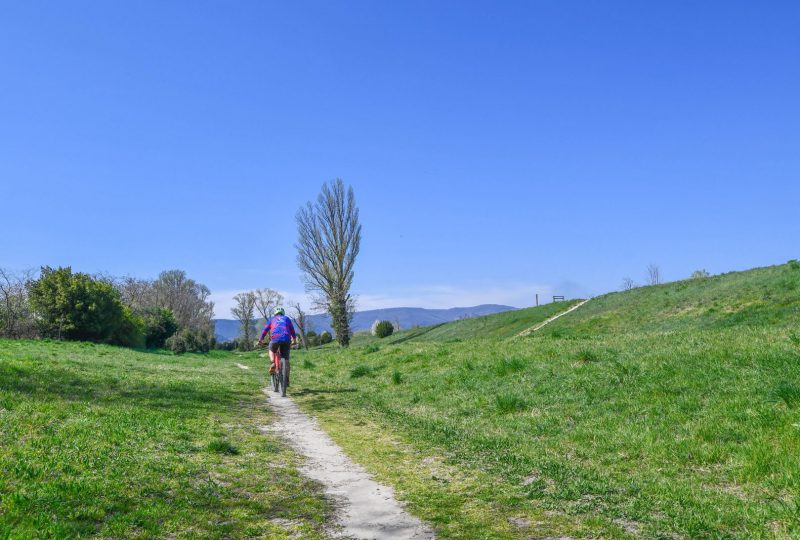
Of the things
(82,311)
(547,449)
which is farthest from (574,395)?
(82,311)

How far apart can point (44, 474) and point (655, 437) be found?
8.49 metres

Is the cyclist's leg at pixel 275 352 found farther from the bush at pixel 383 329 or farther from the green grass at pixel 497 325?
the bush at pixel 383 329

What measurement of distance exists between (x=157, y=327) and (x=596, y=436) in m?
58.5

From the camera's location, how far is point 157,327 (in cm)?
5962

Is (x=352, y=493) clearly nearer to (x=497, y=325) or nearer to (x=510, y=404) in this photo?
(x=510, y=404)

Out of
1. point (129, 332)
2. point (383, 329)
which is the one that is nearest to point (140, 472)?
point (129, 332)

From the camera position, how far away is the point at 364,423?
1218 cm

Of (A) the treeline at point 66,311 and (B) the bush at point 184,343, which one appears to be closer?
(A) the treeline at point 66,311

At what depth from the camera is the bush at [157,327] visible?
5903cm

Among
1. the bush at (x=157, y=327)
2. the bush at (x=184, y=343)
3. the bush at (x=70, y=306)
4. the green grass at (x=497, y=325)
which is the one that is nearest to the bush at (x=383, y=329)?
the green grass at (x=497, y=325)

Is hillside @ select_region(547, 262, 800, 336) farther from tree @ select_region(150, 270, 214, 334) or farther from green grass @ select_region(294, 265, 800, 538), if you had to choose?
tree @ select_region(150, 270, 214, 334)

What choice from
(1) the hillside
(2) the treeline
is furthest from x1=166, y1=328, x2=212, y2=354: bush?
(1) the hillside

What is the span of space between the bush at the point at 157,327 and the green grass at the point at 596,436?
153 feet

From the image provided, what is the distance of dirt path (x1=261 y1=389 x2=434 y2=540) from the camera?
554cm
